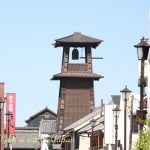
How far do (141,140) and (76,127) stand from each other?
54.9 m

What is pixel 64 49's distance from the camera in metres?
106

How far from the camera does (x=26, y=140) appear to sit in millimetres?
126062

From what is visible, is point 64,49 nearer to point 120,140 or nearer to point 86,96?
point 86,96

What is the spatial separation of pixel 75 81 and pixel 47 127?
12.8 m

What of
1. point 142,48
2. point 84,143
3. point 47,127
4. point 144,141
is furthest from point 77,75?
point 144,141

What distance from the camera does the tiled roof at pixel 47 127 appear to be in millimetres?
114250

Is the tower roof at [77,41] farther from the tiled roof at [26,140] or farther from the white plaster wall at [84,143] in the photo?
the white plaster wall at [84,143]

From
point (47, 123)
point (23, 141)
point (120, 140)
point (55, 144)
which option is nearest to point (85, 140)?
point (55, 144)

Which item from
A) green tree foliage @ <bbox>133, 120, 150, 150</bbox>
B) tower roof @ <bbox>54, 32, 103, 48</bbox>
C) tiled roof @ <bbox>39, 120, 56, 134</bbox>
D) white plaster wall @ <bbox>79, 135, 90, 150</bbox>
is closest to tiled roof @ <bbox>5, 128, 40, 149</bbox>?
tiled roof @ <bbox>39, 120, 56, 134</bbox>

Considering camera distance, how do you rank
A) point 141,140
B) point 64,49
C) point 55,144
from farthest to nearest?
point 64,49, point 55,144, point 141,140

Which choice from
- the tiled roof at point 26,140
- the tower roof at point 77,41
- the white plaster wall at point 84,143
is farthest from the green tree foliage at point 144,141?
the tiled roof at point 26,140

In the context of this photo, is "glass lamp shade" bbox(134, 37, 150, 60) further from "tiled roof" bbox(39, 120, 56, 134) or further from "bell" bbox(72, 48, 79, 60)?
"tiled roof" bbox(39, 120, 56, 134)

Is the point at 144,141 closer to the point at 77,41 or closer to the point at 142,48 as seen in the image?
the point at 142,48

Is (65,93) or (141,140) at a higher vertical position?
(65,93)
